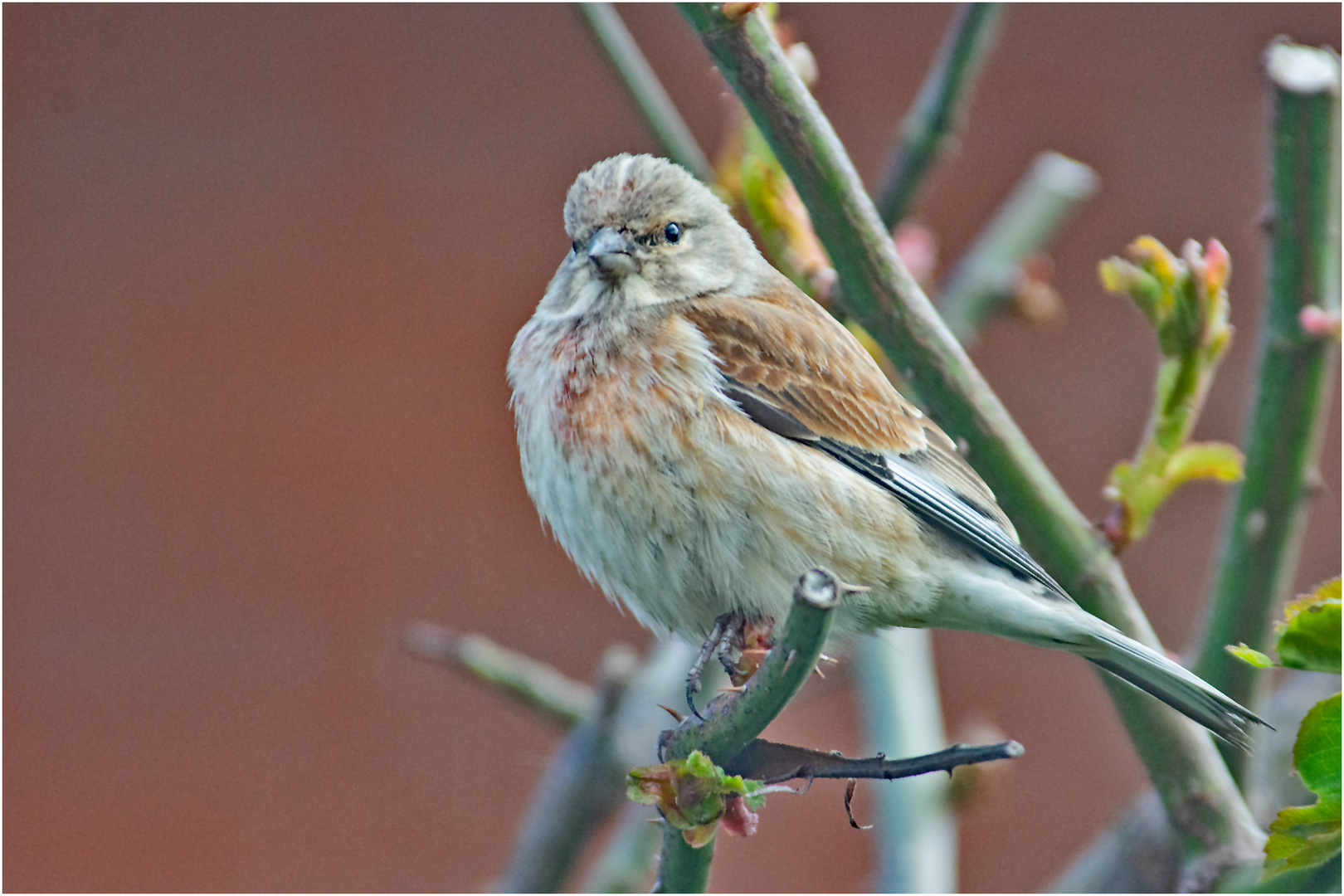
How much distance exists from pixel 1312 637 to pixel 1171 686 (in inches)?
25.1

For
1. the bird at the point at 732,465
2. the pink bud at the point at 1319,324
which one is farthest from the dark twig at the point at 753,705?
the pink bud at the point at 1319,324

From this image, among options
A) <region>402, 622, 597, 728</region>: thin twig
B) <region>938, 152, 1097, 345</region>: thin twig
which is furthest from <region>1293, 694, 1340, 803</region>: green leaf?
<region>938, 152, 1097, 345</region>: thin twig

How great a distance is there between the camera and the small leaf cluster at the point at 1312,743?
1082mm

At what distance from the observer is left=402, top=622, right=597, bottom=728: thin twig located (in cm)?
233

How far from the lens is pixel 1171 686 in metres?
1.69

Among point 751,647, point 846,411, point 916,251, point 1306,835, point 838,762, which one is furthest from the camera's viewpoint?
point 916,251

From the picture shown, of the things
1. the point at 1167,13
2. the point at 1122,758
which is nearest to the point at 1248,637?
the point at 1122,758

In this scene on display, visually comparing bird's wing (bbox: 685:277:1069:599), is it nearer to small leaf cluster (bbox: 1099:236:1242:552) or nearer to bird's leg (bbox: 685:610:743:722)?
small leaf cluster (bbox: 1099:236:1242:552)

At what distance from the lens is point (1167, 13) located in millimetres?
4496

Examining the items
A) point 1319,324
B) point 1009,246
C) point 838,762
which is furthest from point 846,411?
point 1009,246

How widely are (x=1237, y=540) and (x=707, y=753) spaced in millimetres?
989

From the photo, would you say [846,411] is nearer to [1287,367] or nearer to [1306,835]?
[1287,367]

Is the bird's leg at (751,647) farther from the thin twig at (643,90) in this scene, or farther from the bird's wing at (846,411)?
the thin twig at (643,90)

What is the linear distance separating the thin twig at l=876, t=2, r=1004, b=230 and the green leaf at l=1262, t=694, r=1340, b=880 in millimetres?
1319
